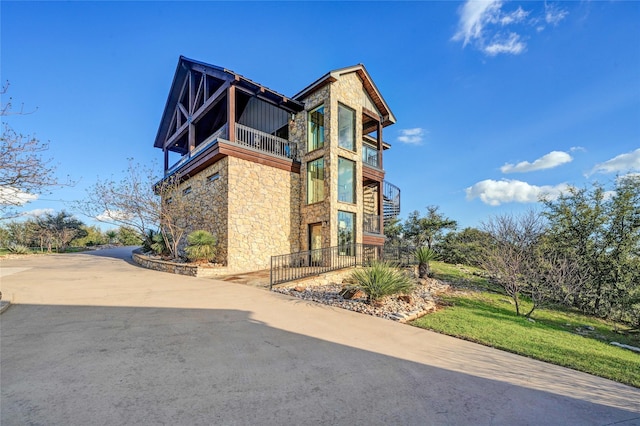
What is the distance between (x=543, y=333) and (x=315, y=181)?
973cm

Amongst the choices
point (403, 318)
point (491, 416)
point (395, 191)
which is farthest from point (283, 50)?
point (491, 416)

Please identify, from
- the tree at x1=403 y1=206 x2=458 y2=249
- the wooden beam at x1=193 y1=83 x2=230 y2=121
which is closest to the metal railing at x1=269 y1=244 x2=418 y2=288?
the tree at x1=403 y1=206 x2=458 y2=249

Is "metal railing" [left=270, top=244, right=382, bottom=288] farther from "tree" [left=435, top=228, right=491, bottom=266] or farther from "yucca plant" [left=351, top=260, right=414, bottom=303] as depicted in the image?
"tree" [left=435, top=228, right=491, bottom=266]

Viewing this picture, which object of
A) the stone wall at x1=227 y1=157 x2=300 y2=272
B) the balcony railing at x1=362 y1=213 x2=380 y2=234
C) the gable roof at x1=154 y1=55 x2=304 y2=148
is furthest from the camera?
the balcony railing at x1=362 y1=213 x2=380 y2=234

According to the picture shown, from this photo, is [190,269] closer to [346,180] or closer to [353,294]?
[353,294]

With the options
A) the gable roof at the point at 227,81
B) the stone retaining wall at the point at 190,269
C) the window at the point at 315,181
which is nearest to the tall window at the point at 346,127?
the window at the point at 315,181

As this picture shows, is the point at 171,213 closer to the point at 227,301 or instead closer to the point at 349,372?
the point at 227,301

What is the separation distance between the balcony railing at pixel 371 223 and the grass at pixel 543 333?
231 inches

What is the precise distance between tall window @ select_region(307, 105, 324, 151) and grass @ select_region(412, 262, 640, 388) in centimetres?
864

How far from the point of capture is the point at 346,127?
534 inches

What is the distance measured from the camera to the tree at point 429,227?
2122cm

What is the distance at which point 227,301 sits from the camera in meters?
6.46

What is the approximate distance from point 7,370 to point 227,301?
3.69 metres

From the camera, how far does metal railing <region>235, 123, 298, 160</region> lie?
504 inches
